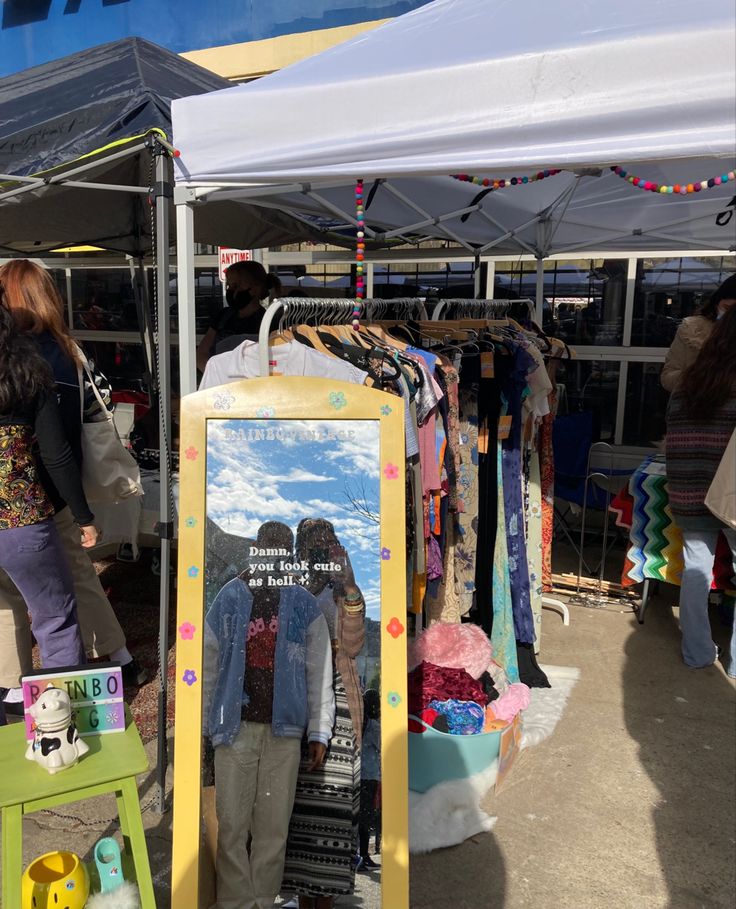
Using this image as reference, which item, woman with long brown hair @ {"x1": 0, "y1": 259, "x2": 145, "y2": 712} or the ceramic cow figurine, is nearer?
the ceramic cow figurine

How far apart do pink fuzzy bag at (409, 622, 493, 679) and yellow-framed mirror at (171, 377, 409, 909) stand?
3.33 ft

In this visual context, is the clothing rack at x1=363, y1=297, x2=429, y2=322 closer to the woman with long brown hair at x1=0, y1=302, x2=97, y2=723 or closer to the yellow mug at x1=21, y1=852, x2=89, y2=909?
the woman with long brown hair at x1=0, y1=302, x2=97, y2=723

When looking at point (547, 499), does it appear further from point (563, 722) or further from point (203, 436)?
point (203, 436)

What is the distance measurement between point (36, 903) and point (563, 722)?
2.20m

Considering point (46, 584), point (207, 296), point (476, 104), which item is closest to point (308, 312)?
point (476, 104)

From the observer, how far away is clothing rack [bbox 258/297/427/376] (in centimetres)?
209

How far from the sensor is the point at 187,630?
73.5 inches

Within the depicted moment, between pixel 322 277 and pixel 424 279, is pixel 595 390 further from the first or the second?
pixel 322 277

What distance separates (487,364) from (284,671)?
159cm

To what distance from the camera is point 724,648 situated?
386 centimetres

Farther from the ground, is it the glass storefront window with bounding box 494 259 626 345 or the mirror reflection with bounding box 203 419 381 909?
the glass storefront window with bounding box 494 259 626 345

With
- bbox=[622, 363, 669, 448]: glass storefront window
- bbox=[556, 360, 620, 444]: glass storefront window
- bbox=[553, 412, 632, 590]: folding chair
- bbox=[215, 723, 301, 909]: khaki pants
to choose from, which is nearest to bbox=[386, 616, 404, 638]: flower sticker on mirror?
bbox=[215, 723, 301, 909]: khaki pants

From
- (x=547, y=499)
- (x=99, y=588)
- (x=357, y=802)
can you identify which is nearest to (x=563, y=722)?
(x=547, y=499)

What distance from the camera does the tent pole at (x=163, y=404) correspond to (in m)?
2.36
